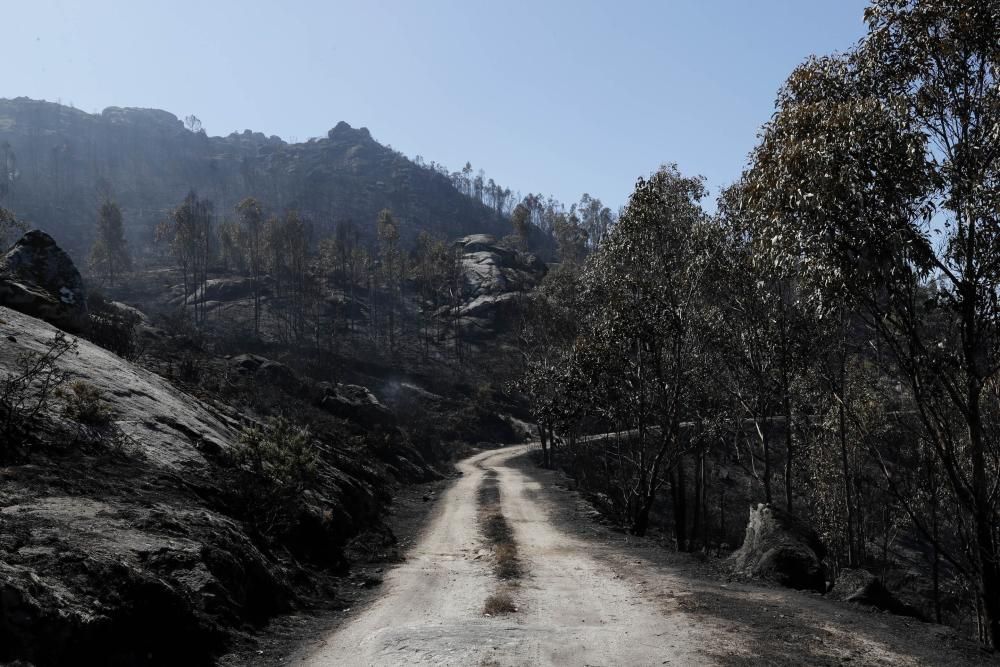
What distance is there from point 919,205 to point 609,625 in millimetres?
9549

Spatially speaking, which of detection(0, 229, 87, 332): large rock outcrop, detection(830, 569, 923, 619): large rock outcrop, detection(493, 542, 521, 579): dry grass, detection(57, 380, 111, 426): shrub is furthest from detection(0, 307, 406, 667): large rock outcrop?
detection(830, 569, 923, 619): large rock outcrop

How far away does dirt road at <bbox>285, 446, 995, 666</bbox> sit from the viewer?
9.97m

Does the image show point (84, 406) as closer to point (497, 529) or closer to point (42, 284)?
point (42, 284)

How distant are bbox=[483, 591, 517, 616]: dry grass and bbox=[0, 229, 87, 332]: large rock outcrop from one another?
1903 cm

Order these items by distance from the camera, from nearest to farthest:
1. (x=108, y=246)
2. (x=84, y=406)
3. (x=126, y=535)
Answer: (x=126, y=535)
(x=84, y=406)
(x=108, y=246)

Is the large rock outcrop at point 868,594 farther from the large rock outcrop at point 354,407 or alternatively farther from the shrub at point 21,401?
the large rock outcrop at point 354,407

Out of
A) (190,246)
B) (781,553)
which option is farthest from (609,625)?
(190,246)

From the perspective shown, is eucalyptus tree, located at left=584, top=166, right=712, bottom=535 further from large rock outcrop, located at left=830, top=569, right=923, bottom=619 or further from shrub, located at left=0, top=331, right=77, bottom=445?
shrub, located at left=0, top=331, right=77, bottom=445

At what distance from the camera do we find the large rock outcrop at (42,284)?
2266 cm

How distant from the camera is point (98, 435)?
14828 mm

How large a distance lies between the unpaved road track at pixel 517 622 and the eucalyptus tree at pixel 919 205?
548 centimetres

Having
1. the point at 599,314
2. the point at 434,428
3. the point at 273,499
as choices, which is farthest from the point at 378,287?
the point at 273,499

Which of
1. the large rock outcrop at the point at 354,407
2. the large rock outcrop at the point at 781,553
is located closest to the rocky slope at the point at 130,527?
the large rock outcrop at the point at 781,553

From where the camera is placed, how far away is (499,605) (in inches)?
526
